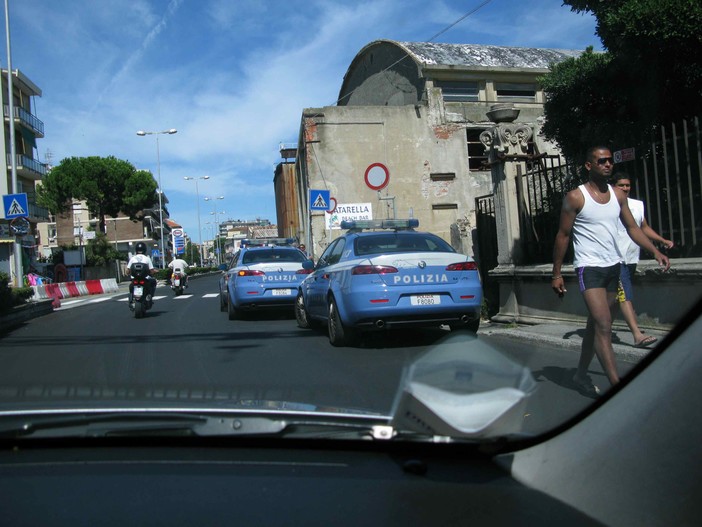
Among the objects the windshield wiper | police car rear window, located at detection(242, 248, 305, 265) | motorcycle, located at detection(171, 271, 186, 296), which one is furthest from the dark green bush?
the windshield wiper

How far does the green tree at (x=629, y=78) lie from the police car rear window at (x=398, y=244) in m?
2.73

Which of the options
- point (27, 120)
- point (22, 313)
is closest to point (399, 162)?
point (27, 120)

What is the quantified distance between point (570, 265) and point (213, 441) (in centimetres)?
683

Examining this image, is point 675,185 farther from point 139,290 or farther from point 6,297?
point 6,297

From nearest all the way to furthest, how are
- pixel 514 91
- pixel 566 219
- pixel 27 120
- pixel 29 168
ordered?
pixel 566 219
pixel 27 120
pixel 514 91
pixel 29 168

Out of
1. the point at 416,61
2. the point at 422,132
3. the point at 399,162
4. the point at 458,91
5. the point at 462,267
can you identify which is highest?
the point at 416,61

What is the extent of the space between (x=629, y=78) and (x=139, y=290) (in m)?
10.2

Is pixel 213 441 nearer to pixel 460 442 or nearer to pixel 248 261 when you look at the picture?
pixel 460 442

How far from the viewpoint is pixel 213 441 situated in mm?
2857

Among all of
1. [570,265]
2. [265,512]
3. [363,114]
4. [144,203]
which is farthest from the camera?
[144,203]

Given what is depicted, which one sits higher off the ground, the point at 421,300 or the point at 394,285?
the point at 394,285

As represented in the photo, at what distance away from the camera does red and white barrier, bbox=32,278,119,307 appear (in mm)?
22531

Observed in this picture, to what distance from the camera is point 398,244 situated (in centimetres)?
847

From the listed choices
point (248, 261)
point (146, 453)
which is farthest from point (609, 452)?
point (248, 261)
